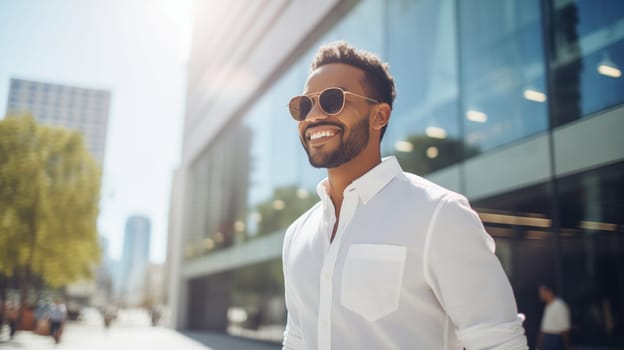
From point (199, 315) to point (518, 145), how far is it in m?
25.8

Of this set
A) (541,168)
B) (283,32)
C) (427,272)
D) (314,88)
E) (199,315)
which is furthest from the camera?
(199,315)

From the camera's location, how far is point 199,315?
30422 mm

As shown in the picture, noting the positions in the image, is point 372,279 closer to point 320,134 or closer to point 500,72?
point 320,134

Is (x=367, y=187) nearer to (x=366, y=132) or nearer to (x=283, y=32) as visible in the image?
(x=366, y=132)

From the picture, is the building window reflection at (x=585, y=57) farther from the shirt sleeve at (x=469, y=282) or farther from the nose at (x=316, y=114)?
the shirt sleeve at (x=469, y=282)

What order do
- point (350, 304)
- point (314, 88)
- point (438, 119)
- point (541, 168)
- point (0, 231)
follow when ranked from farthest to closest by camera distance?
point (0, 231) < point (438, 119) < point (541, 168) < point (314, 88) < point (350, 304)

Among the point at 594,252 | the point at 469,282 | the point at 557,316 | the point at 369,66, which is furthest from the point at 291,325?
the point at 594,252

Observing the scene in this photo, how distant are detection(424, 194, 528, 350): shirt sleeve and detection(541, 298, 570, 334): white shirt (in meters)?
7.05

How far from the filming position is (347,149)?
5.57ft

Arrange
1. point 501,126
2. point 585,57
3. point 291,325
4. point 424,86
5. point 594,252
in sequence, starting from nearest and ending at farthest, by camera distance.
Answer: point 291,325, point 585,57, point 501,126, point 424,86, point 594,252

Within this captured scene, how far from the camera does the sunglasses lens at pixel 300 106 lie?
181cm

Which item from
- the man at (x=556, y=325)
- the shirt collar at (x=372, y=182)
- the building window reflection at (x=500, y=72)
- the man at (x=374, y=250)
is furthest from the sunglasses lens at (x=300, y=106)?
the man at (x=556, y=325)

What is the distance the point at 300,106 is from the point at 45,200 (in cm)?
2499

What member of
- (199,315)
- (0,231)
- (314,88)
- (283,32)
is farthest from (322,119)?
(199,315)
